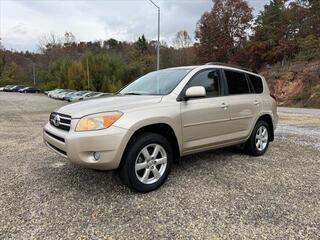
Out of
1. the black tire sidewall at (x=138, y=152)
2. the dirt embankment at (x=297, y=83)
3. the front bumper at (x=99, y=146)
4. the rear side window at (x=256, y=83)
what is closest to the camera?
the front bumper at (x=99, y=146)

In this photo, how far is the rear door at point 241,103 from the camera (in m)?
5.02

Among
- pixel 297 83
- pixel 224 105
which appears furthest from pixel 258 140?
pixel 297 83

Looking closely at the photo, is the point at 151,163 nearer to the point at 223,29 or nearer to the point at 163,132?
the point at 163,132

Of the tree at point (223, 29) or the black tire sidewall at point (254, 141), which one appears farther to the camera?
the tree at point (223, 29)

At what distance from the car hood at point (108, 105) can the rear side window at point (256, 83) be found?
7.94 feet

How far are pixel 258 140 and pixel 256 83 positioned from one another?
3.60 ft

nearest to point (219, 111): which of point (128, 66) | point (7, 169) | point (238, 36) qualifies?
point (7, 169)

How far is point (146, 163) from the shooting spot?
3.84 metres

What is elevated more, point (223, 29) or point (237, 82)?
point (223, 29)

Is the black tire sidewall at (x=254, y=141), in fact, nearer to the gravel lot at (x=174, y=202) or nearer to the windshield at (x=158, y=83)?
the gravel lot at (x=174, y=202)

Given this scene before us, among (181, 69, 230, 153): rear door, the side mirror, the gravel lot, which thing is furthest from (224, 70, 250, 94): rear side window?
the gravel lot

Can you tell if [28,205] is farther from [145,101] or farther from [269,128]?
[269,128]

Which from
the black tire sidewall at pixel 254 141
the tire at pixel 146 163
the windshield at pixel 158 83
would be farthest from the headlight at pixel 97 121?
the black tire sidewall at pixel 254 141

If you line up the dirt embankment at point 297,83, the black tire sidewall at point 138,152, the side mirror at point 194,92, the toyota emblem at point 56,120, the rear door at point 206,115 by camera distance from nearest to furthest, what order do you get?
the black tire sidewall at point 138,152 → the toyota emblem at point 56,120 → the side mirror at point 194,92 → the rear door at point 206,115 → the dirt embankment at point 297,83
